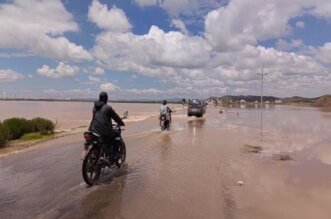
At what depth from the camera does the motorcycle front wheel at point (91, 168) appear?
9.06 meters

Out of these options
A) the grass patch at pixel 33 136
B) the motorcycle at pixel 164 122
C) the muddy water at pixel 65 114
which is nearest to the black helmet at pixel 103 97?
the grass patch at pixel 33 136

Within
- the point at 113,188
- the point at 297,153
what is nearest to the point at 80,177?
the point at 113,188

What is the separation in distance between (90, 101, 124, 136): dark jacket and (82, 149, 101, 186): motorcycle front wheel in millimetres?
530

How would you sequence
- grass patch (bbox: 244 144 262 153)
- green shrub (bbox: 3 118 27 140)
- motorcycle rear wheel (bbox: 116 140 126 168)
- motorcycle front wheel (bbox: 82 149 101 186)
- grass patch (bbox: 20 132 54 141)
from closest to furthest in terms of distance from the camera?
motorcycle front wheel (bbox: 82 149 101 186) < motorcycle rear wheel (bbox: 116 140 126 168) < grass patch (bbox: 244 144 262 153) < grass patch (bbox: 20 132 54 141) < green shrub (bbox: 3 118 27 140)

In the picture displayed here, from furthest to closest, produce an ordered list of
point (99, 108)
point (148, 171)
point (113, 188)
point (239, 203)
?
point (148, 171) → point (99, 108) → point (113, 188) → point (239, 203)

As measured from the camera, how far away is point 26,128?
23.2 meters

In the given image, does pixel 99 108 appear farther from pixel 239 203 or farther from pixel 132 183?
pixel 239 203

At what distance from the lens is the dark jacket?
387 inches

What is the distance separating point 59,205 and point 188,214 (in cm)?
238

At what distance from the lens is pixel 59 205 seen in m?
7.73

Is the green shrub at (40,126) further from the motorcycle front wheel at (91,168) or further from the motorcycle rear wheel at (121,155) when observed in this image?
the motorcycle front wheel at (91,168)

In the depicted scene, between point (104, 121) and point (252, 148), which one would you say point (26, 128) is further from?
point (104, 121)

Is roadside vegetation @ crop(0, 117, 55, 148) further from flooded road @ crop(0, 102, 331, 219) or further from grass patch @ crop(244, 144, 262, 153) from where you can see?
grass patch @ crop(244, 144, 262, 153)

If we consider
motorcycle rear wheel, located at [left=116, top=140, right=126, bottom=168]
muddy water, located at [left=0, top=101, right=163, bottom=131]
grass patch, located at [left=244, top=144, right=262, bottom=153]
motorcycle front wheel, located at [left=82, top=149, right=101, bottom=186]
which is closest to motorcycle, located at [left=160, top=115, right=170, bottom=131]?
grass patch, located at [left=244, top=144, right=262, bottom=153]
